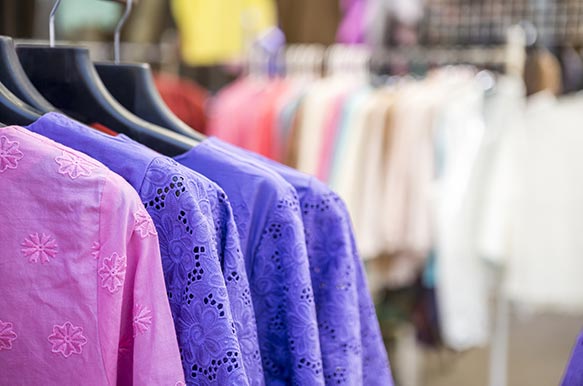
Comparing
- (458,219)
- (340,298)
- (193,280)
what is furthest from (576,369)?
(458,219)

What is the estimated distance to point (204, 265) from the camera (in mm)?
806

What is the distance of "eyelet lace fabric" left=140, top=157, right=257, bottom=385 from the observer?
80cm

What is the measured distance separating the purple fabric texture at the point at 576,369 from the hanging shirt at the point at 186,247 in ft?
1.15

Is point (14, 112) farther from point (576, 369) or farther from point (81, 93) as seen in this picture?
point (576, 369)

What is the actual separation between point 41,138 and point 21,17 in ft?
9.17

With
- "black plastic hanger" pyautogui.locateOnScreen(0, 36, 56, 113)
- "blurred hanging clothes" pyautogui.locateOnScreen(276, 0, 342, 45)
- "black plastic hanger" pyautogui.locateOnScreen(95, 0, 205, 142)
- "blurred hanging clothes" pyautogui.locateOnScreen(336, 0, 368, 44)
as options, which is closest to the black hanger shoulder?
"black plastic hanger" pyautogui.locateOnScreen(95, 0, 205, 142)

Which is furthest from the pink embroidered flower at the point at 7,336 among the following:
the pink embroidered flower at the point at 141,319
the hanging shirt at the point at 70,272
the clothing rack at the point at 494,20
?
the clothing rack at the point at 494,20

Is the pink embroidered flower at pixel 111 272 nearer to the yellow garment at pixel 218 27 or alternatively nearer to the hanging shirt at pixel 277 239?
the hanging shirt at pixel 277 239

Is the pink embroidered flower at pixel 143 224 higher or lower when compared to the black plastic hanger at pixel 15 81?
lower

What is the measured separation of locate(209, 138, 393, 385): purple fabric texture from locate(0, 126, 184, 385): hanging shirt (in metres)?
0.28

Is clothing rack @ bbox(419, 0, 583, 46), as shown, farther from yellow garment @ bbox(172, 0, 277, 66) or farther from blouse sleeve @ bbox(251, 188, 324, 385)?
blouse sleeve @ bbox(251, 188, 324, 385)

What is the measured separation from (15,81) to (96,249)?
270 millimetres

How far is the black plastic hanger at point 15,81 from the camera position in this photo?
0.89m

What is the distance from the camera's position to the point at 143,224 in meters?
0.76
